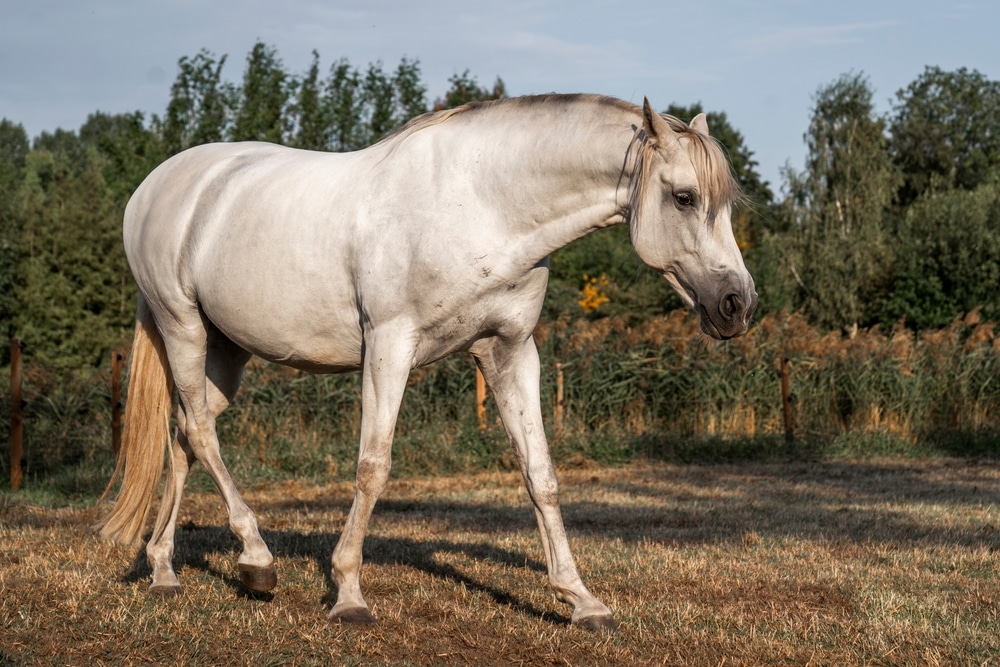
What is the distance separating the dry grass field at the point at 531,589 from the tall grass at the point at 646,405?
2.46 metres

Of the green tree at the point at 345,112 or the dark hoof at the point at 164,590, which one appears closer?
the dark hoof at the point at 164,590

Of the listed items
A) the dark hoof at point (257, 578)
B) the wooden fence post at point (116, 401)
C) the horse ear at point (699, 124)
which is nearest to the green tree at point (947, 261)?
the wooden fence post at point (116, 401)

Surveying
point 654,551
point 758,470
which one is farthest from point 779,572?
point 758,470

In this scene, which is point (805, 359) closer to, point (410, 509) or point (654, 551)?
point (410, 509)

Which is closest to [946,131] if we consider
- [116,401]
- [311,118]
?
[311,118]

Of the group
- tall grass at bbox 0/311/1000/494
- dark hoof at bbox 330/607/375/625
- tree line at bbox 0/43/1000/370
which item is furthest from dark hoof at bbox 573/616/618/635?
tree line at bbox 0/43/1000/370

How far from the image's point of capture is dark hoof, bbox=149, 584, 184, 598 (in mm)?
5074

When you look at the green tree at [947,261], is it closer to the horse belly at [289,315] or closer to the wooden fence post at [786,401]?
the wooden fence post at [786,401]

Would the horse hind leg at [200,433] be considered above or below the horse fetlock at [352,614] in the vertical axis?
above

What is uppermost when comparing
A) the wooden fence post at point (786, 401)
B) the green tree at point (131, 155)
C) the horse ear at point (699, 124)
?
the green tree at point (131, 155)

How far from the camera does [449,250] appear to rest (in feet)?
14.4

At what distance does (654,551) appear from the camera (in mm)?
6281

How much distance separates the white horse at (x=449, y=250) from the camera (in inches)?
165

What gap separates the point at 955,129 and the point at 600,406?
168ft
